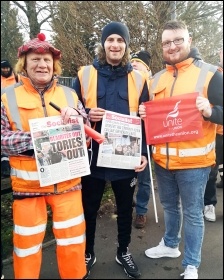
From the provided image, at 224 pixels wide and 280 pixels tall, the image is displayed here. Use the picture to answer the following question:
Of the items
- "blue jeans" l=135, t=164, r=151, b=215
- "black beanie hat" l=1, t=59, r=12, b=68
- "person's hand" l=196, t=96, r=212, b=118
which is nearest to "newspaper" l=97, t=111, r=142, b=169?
"person's hand" l=196, t=96, r=212, b=118

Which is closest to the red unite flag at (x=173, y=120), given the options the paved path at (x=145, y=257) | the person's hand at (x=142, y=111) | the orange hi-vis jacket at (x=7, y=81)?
the person's hand at (x=142, y=111)

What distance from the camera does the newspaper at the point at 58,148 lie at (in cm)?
202

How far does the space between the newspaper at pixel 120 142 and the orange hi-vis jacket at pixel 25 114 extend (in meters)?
0.42

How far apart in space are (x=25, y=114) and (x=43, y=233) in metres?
0.84

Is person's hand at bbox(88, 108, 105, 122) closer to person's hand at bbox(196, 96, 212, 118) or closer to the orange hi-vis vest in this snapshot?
the orange hi-vis vest

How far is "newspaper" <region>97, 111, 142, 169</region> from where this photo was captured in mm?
2396

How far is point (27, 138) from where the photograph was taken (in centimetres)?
200

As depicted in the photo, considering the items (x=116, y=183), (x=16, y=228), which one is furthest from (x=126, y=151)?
(x=16, y=228)

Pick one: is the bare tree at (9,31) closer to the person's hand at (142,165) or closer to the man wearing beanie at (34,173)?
the man wearing beanie at (34,173)

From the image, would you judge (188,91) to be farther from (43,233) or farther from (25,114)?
(43,233)

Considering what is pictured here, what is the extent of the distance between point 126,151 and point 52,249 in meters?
1.33

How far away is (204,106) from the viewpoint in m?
2.15

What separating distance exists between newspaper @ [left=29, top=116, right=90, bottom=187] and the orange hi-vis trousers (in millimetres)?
176

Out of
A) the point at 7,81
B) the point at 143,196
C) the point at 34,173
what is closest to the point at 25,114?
the point at 34,173
